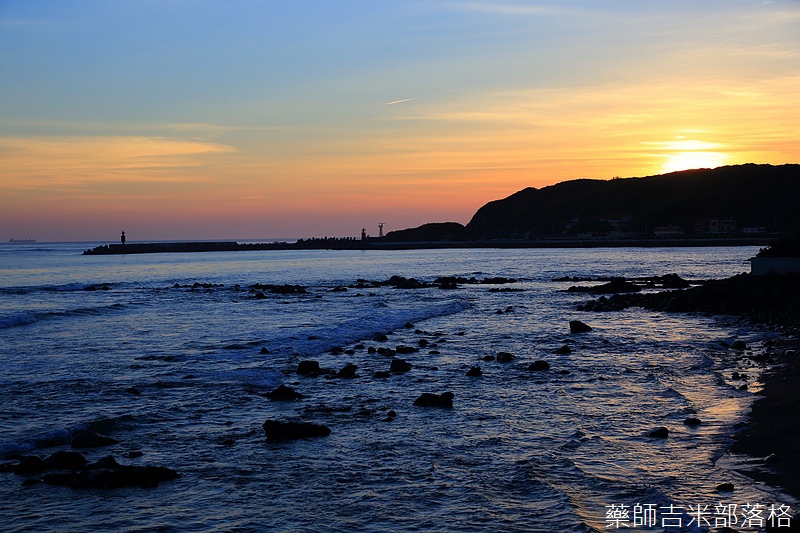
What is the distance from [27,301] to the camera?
40.8 meters

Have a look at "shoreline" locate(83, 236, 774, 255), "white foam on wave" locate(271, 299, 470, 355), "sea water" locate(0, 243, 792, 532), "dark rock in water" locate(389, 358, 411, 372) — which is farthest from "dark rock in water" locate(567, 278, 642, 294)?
"shoreline" locate(83, 236, 774, 255)

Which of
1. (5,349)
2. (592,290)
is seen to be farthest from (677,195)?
(5,349)

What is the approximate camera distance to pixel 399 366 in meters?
17.3

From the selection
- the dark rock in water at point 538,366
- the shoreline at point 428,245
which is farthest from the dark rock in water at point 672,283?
the shoreline at point 428,245

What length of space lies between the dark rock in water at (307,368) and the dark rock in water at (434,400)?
446 cm

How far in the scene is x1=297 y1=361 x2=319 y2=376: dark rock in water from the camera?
1693 cm

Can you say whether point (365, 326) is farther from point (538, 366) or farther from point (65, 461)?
point (65, 461)

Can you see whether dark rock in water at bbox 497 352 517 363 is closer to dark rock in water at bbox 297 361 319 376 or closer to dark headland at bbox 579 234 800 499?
dark rock in water at bbox 297 361 319 376

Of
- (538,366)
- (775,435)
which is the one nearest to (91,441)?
(775,435)

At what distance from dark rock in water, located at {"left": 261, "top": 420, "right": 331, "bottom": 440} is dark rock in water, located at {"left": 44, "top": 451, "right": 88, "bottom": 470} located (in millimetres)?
2665

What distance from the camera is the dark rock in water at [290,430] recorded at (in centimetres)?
1079

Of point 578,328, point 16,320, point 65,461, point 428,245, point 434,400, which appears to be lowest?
point 578,328

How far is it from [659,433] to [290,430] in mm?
5717

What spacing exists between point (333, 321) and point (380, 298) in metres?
14.1
